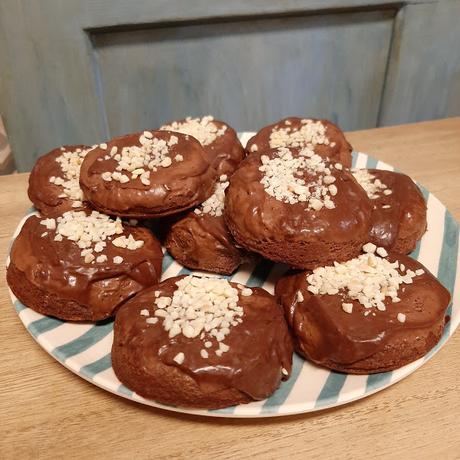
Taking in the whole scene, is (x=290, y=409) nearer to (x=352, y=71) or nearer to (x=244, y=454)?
(x=244, y=454)

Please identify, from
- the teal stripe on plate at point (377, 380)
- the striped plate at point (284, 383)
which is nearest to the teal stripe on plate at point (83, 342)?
the striped plate at point (284, 383)

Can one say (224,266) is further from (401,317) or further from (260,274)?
(401,317)

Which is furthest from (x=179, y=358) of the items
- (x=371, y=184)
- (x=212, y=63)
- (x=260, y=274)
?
→ (x=212, y=63)

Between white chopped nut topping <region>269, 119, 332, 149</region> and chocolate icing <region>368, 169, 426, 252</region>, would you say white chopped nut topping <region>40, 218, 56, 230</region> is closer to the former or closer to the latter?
white chopped nut topping <region>269, 119, 332, 149</region>

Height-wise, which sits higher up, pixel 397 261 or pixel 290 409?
pixel 397 261

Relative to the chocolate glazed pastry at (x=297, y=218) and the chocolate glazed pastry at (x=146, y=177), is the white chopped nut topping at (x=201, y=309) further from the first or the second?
the chocolate glazed pastry at (x=146, y=177)

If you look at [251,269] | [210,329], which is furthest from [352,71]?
[210,329]

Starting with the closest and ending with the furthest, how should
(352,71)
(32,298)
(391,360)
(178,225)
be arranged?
(391,360)
(32,298)
(178,225)
(352,71)
